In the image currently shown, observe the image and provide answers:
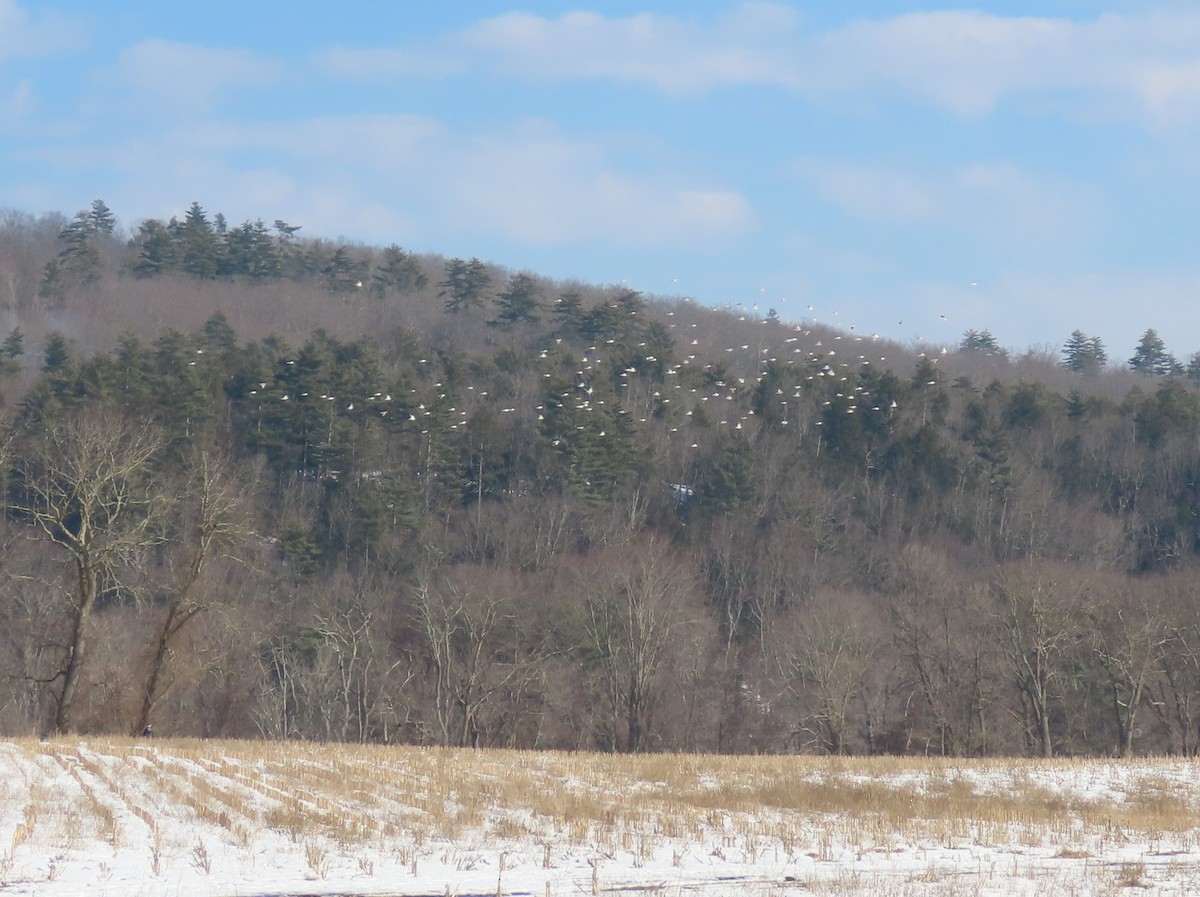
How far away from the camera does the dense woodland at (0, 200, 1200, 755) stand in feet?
167

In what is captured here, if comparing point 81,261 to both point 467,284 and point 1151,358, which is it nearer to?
point 467,284

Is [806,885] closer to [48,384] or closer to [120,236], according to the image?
[48,384]

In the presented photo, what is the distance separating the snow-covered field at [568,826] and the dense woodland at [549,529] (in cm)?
1641

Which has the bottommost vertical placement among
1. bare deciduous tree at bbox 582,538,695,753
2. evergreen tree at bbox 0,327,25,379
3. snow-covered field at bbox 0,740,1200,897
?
bare deciduous tree at bbox 582,538,695,753

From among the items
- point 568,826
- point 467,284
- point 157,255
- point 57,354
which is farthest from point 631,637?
point 157,255

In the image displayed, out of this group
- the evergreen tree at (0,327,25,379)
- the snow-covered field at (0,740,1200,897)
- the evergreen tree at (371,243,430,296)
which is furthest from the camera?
the evergreen tree at (371,243,430,296)

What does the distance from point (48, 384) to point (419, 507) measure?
22730 mm

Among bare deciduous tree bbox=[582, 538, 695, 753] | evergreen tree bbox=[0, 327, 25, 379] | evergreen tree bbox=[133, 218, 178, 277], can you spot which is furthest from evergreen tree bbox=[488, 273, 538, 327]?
bare deciduous tree bbox=[582, 538, 695, 753]

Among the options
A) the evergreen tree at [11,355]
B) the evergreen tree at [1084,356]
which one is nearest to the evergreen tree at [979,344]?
the evergreen tree at [1084,356]

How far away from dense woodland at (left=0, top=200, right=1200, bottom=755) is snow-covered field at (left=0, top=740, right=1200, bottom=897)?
16409 millimetres

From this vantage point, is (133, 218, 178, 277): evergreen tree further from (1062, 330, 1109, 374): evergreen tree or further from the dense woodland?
(1062, 330, 1109, 374): evergreen tree

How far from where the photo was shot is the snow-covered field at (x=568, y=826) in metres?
12.6

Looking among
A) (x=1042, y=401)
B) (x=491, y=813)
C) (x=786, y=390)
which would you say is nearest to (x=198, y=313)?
(x=786, y=390)

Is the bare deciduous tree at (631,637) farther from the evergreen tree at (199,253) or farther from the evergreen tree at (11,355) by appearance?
the evergreen tree at (199,253)
